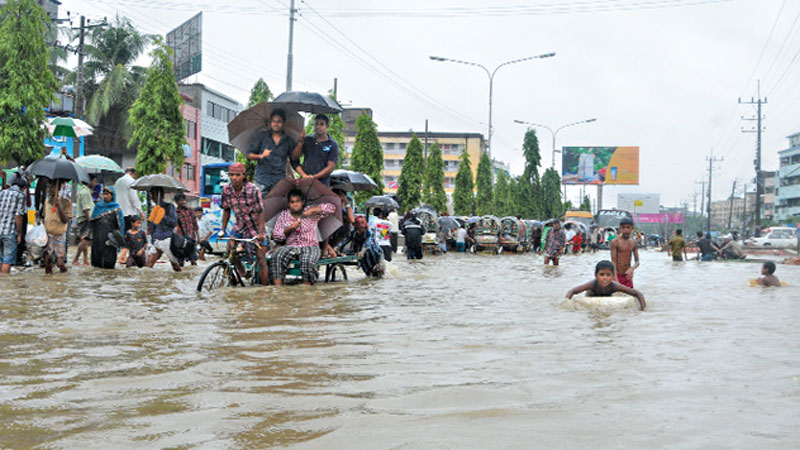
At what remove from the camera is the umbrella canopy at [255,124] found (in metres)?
11.1

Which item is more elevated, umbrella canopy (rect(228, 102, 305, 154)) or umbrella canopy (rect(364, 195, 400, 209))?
umbrella canopy (rect(228, 102, 305, 154))

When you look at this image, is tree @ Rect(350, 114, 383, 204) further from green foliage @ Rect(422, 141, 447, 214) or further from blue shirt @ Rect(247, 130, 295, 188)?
blue shirt @ Rect(247, 130, 295, 188)

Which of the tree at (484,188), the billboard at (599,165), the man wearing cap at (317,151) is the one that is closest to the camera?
the man wearing cap at (317,151)

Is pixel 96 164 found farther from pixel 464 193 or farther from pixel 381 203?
pixel 464 193

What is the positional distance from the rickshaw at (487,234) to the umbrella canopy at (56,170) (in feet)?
73.3

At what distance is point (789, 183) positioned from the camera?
92938 mm

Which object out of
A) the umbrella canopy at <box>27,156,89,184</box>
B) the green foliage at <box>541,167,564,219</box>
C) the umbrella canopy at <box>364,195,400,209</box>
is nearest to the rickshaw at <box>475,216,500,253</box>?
the umbrella canopy at <box>364,195,400,209</box>

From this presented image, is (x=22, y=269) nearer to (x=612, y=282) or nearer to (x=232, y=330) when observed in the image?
(x=232, y=330)

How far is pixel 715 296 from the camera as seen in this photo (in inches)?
456

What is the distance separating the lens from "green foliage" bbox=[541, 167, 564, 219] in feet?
257

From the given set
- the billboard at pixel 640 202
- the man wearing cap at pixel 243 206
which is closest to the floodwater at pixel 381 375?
the man wearing cap at pixel 243 206

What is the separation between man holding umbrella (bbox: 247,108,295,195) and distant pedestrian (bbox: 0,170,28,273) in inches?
140

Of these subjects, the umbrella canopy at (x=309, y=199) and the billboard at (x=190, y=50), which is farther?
the billboard at (x=190, y=50)

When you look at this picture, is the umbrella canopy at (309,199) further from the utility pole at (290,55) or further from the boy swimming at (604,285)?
the utility pole at (290,55)
